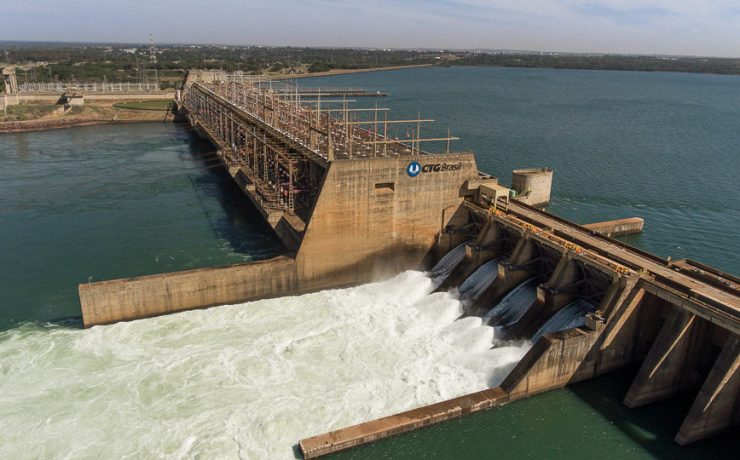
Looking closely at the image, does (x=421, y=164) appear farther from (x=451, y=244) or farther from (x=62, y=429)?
(x=62, y=429)

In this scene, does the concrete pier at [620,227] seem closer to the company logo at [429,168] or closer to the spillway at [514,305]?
the company logo at [429,168]

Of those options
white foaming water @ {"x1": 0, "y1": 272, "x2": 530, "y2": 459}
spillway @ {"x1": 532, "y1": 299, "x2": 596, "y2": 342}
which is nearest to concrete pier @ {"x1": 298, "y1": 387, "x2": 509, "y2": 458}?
white foaming water @ {"x1": 0, "y1": 272, "x2": 530, "y2": 459}

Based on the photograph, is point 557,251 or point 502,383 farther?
point 557,251

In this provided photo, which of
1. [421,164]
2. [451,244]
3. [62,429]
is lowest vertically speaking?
[62,429]

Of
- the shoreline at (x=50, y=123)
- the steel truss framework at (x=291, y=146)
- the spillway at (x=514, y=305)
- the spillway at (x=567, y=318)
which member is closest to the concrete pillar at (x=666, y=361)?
the spillway at (x=567, y=318)

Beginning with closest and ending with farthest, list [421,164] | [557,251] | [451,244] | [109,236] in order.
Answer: [557,251], [421,164], [451,244], [109,236]

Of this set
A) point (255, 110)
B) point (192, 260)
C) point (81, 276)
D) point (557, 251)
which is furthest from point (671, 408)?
point (255, 110)
